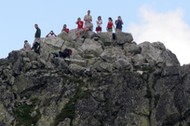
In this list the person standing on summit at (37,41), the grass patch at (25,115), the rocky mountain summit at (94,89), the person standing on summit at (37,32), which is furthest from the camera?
the person standing on summit at (37,32)

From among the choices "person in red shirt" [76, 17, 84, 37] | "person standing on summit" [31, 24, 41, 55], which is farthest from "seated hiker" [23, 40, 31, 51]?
"person in red shirt" [76, 17, 84, 37]

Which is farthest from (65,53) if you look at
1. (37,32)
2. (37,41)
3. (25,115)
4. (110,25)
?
(25,115)

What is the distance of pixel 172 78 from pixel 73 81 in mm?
11377

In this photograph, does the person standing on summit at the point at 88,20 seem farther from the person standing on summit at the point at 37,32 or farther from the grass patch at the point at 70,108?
the grass patch at the point at 70,108

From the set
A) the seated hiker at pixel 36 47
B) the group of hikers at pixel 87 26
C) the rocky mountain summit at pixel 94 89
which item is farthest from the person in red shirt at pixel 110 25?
the seated hiker at pixel 36 47

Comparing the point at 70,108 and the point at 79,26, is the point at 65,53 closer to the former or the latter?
the point at 79,26

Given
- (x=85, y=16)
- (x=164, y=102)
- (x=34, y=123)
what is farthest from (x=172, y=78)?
(x=85, y=16)

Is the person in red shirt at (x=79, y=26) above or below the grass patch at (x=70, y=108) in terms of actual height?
above

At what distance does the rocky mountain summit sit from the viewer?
5344cm

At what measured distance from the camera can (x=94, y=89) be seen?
5622 cm

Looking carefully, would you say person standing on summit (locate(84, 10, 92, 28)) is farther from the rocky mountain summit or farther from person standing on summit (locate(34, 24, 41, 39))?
person standing on summit (locate(34, 24, 41, 39))

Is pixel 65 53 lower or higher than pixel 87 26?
lower

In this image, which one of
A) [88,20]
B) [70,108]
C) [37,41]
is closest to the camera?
[70,108]

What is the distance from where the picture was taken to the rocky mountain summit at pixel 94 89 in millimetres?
53438
